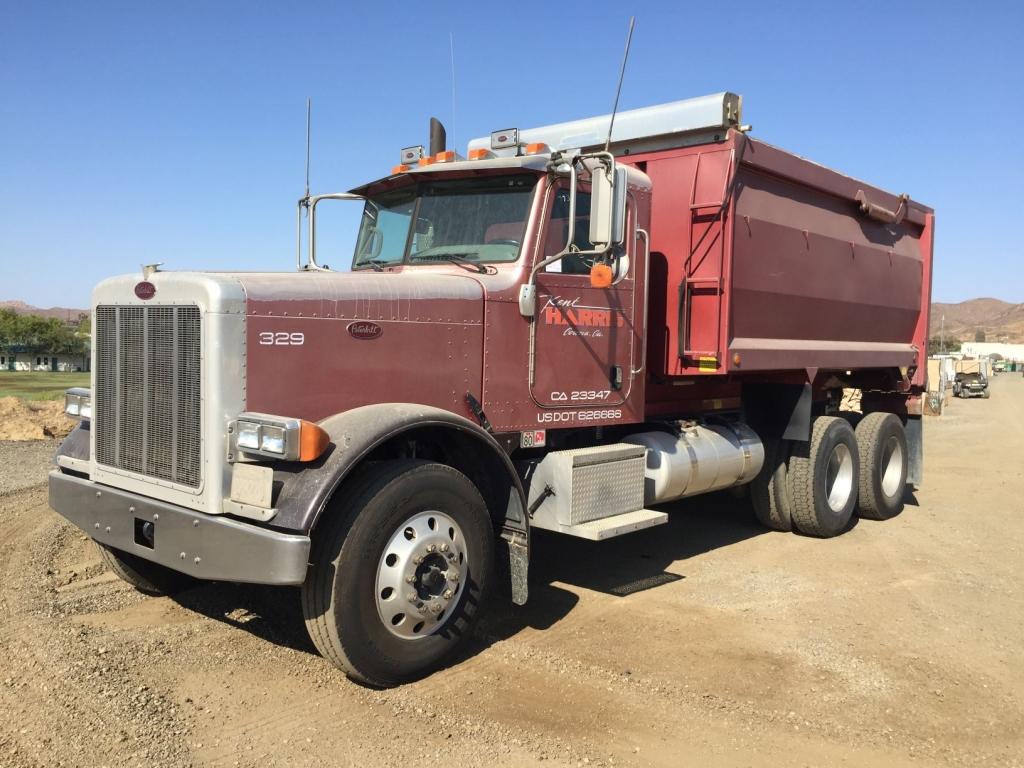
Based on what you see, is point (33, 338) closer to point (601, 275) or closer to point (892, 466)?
point (892, 466)

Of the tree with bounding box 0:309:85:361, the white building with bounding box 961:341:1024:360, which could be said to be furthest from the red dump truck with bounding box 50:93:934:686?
the white building with bounding box 961:341:1024:360

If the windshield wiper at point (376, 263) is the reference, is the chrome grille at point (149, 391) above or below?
below

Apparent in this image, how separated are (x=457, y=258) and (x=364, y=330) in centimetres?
103

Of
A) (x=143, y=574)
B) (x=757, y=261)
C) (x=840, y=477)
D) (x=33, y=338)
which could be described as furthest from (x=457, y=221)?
(x=33, y=338)

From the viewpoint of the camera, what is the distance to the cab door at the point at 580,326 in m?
5.23

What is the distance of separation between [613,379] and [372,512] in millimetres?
2318

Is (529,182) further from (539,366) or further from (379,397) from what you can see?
(379,397)

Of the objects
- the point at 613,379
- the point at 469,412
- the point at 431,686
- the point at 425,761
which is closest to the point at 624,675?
the point at 431,686

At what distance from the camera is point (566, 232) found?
5.34 m

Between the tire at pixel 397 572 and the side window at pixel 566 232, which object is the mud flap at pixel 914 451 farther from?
the tire at pixel 397 572

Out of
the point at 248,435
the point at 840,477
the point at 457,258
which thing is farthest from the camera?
the point at 840,477

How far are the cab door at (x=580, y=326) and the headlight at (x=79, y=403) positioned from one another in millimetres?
2646

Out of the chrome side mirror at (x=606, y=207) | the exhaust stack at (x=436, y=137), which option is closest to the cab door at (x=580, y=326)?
the chrome side mirror at (x=606, y=207)

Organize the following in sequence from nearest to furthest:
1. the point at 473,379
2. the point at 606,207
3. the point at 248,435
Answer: the point at 248,435
the point at 606,207
the point at 473,379
